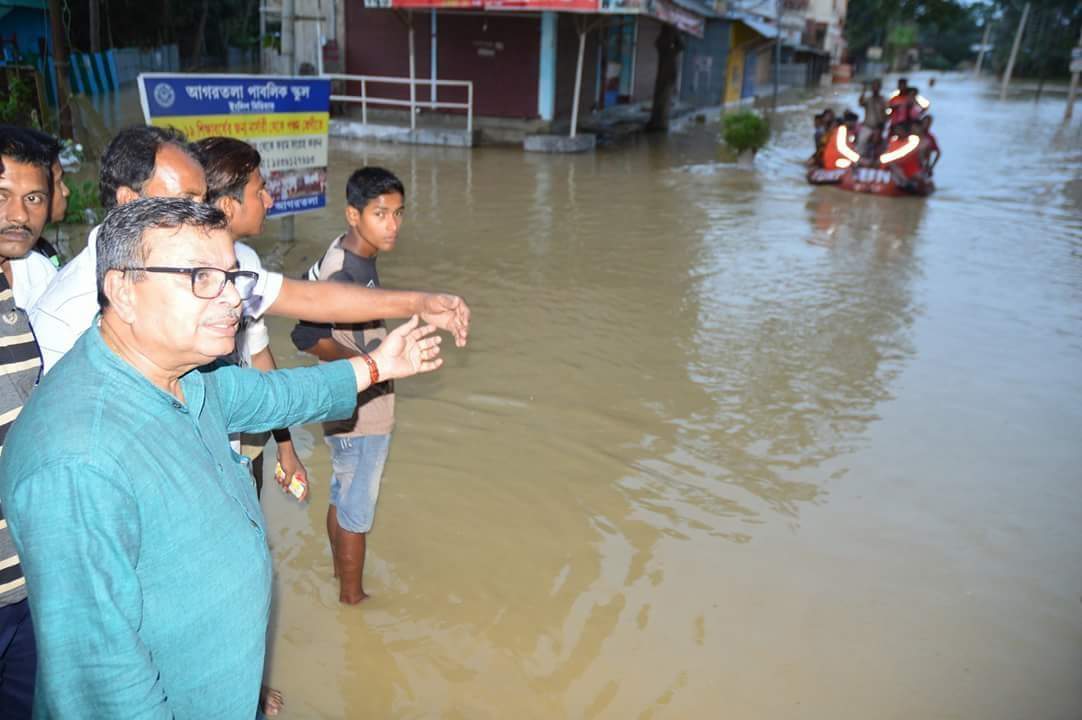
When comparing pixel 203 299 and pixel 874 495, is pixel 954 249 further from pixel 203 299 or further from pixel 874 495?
pixel 203 299

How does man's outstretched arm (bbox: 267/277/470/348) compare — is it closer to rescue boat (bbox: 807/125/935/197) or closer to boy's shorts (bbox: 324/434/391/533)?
boy's shorts (bbox: 324/434/391/533)

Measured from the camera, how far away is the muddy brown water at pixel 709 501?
315cm

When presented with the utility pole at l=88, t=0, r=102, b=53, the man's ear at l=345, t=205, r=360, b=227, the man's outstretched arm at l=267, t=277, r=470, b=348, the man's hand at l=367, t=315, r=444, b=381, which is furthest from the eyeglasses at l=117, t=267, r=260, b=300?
the utility pole at l=88, t=0, r=102, b=53

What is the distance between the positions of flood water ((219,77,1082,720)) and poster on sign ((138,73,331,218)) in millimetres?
1174

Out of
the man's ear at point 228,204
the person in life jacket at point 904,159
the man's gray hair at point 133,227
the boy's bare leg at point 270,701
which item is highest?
the man's gray hair at point 133,227

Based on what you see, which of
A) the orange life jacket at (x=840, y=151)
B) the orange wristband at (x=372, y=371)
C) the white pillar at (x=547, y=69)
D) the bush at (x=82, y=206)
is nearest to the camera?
the orange wristband at (x=372, y=371)

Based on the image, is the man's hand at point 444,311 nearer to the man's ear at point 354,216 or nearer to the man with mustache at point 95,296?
the man with mustache at point 95,296

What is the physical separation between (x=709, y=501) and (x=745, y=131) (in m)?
12.5

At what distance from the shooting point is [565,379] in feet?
18.8

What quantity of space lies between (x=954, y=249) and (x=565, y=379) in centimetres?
670

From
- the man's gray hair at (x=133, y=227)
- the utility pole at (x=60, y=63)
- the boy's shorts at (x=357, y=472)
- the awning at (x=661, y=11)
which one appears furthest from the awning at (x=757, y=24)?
the man's gray hair at (x=133, y=227)

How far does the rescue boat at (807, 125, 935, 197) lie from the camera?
13.4m

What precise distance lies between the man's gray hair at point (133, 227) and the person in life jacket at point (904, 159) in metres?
13.6

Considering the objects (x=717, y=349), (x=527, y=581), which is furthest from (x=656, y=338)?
(x=527, y=581)
